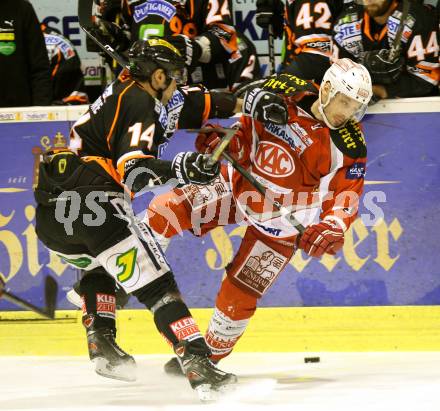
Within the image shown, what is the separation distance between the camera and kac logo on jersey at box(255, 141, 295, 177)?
487 centimetres

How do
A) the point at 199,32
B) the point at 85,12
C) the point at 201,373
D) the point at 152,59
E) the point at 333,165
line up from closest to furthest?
the point at 201,373 → the point at 152,59 → the point at 333,165 → the point at 85,12 → the point at 199,32

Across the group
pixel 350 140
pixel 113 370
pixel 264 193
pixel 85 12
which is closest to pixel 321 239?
pixel 264 193

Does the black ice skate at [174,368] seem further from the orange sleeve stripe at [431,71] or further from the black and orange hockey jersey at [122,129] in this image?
the orange sleeve stripe at [431,71]

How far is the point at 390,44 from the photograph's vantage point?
5527 mm

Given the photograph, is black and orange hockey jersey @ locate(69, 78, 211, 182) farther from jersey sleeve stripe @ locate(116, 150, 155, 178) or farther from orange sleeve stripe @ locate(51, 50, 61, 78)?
orange sleeve stripe @ locate(51, 50, 61, 78)

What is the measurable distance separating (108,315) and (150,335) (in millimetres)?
1092

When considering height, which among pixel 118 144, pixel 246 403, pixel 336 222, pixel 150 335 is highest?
pixel 118 144

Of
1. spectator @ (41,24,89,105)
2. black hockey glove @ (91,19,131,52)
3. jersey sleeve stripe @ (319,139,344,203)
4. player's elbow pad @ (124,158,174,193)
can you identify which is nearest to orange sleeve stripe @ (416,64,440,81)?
jersey sleeve stripe @ (319,139,344,203)

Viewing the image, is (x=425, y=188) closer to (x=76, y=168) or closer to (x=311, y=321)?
(x=311, y=321)

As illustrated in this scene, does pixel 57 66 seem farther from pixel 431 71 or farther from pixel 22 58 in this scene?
pixel 431 71

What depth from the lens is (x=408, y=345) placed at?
552cm

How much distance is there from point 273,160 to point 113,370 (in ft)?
3.80

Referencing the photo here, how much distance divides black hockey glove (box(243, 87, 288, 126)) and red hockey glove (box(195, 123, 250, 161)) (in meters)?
0.19

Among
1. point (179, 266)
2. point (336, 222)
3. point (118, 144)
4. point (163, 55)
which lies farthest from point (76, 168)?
point (179, 266)
